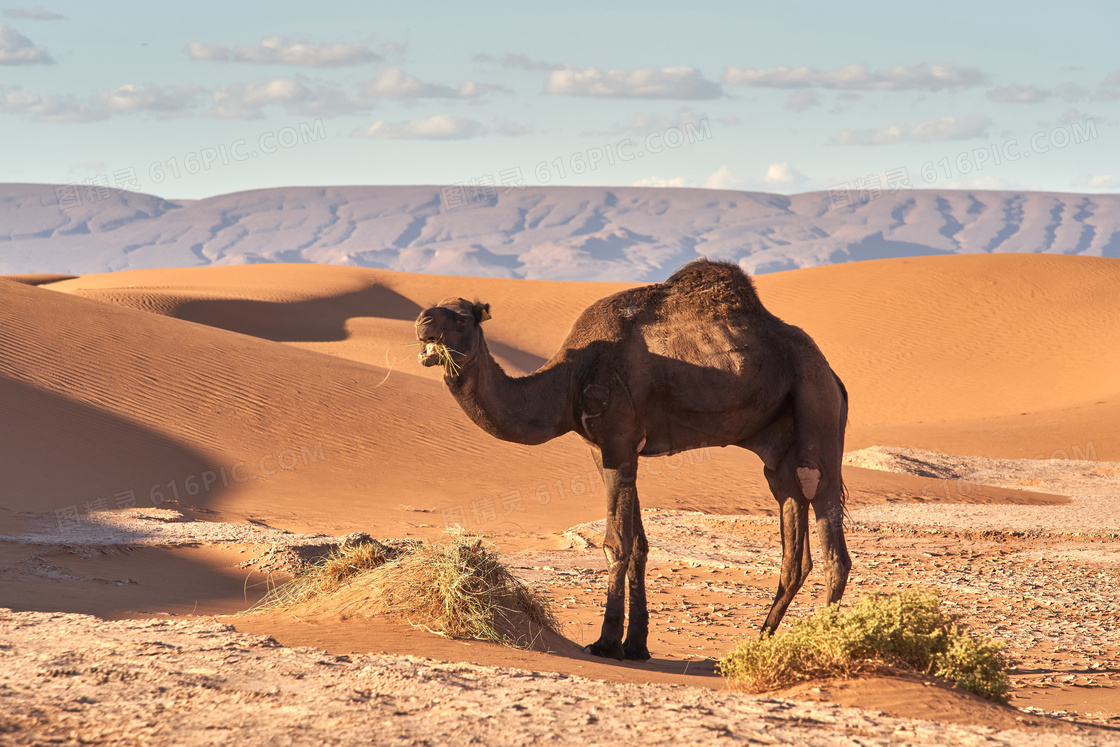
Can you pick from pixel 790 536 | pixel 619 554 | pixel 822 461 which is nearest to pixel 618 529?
pixel 619 554

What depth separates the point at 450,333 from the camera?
6363mm

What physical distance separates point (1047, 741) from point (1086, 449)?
25.0m

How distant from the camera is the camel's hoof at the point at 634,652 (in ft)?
23.3

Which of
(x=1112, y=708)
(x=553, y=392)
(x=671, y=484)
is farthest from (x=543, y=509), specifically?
(x=1112, y=708)

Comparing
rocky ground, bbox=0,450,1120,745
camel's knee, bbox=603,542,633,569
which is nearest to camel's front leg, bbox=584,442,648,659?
camel's knee, bbox=603,542,633,569

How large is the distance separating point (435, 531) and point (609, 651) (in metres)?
7.09

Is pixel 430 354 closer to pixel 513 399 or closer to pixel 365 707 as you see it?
pixel 513 399

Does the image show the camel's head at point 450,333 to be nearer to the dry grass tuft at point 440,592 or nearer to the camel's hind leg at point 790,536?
the dry grass tuft at point 440,592

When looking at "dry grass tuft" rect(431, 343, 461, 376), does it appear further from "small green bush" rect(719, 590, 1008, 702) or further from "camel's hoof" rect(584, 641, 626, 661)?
"small green bush" rect(719, 590, 1008, 702)

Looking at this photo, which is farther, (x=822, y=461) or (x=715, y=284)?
(x=715, y=284)

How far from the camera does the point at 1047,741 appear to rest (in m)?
4.43

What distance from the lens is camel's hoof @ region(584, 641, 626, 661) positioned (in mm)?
7023

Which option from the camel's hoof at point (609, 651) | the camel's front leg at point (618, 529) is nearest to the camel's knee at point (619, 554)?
the camel's front leg at point (618, 529)

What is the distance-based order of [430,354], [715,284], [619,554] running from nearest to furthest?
[430,354]
[619,554]
[715,284]
